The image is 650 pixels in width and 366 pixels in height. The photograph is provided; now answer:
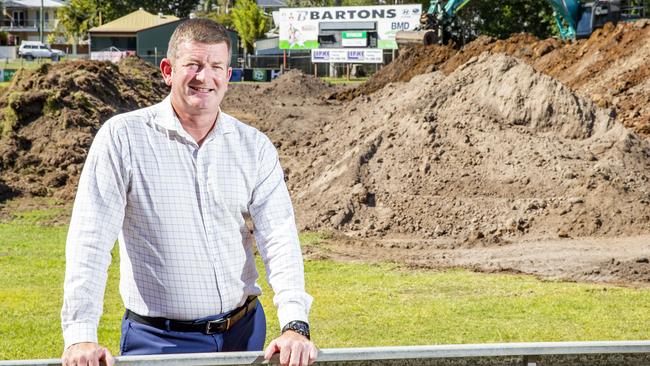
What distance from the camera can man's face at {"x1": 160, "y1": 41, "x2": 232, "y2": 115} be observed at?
427cm

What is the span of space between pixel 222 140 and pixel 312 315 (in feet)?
22.3

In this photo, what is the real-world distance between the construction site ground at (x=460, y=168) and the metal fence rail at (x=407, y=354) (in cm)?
902

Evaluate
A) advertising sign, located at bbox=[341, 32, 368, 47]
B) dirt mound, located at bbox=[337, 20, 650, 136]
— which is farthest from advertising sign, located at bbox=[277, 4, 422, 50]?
dirt mound, located at bbox=[337, 20, 650, 136]

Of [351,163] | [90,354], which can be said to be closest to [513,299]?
[351,163]

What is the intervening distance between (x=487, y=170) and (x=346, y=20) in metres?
53.8

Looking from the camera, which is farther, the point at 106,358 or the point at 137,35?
the point at 137,35

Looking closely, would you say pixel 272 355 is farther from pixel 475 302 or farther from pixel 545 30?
pixel 545 30

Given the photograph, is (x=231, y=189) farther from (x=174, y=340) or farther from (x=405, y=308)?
(x=405, y=308)

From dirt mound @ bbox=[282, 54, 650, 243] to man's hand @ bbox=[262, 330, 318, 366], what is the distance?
11.8 m

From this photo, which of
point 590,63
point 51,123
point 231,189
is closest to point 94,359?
point 231,189

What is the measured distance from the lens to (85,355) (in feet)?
12.6

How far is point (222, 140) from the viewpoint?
14.5 feet

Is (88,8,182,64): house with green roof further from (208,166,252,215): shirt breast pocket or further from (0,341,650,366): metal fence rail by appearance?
(0,341,650,366): metal fence rail

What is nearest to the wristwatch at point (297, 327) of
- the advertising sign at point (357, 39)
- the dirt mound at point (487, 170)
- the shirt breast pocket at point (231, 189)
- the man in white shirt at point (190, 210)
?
the man in white shirt at point (190, 210)
